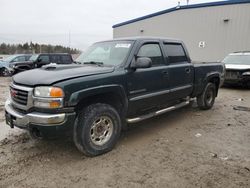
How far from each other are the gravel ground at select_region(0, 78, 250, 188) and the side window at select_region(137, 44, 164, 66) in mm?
1450

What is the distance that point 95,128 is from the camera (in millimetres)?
3688

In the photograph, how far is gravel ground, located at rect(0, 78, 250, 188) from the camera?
304 cm

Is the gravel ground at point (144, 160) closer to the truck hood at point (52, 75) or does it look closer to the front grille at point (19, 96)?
the front grille at point (19, 96)

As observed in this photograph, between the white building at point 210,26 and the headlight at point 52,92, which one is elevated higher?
the white building at point 210,26

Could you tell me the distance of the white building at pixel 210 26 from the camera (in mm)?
15500

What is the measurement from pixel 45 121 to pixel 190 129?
10.4 ft

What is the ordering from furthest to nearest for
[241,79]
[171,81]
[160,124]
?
1. [241,79]
2. [160,124]
3. [171,81]

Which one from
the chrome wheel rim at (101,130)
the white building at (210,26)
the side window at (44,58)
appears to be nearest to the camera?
the chrome wheel rim at (101,130)

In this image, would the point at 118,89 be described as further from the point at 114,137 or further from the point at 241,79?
the point at 241,79

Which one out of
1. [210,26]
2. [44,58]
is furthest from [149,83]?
[210,26]

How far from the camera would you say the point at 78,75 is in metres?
3.39

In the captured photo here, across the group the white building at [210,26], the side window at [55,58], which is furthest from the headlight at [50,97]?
the white building at [210,26]

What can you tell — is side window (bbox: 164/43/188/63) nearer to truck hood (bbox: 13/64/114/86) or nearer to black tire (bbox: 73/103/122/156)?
truck hood (bbox: 13/64/114/86)

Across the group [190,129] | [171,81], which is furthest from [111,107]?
[190,129]
